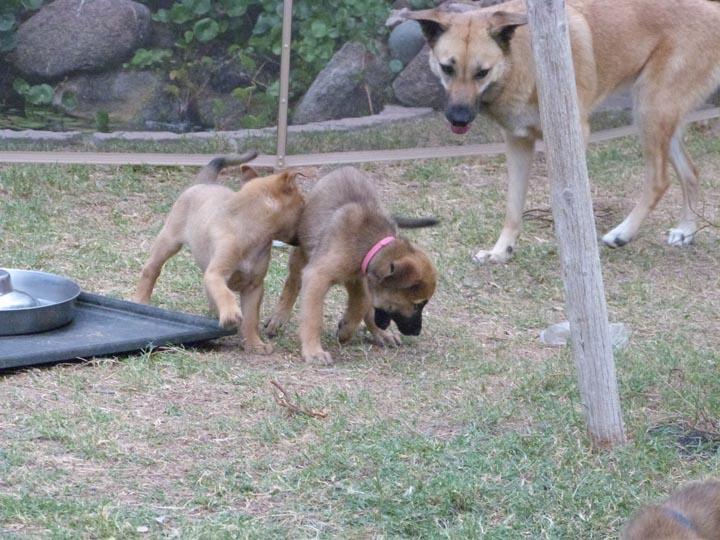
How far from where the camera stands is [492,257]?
7.74 metres

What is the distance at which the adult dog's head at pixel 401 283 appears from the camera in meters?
5.59

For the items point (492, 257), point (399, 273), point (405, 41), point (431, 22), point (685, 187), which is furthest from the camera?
point (405, 41)

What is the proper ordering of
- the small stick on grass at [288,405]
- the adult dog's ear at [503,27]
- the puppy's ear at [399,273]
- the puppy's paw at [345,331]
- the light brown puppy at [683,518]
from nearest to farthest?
the light brown puppy at [683,518], the small stick on grass at [288,405], the puppy's ear at [399,273], the puppy's paw at [345,331], the adult dog's ear at [503,27]

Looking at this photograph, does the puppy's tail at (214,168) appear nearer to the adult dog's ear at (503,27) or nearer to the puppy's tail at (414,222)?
the puppy's tail at (414,222)

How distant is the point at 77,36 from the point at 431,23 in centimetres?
286

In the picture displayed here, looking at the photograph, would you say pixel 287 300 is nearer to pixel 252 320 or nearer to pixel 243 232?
pixel 252 320

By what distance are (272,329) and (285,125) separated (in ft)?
10.9

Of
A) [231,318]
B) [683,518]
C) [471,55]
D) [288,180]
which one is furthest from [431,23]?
[683,518]

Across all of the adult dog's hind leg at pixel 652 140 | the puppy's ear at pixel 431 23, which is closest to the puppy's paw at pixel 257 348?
the puppy's ear at pixel 431 23

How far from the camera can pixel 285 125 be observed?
9195 millimetres

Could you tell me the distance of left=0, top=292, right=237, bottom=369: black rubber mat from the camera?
5.25 m

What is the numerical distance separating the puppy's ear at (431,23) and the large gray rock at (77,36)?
94.0 inches

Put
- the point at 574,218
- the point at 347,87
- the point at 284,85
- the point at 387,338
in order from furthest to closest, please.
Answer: the point at 347,87
the point at 284,85
the point at 387,338
the point at 574,218

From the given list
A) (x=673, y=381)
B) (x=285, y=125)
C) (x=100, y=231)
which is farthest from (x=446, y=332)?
(x=285, y=125)
